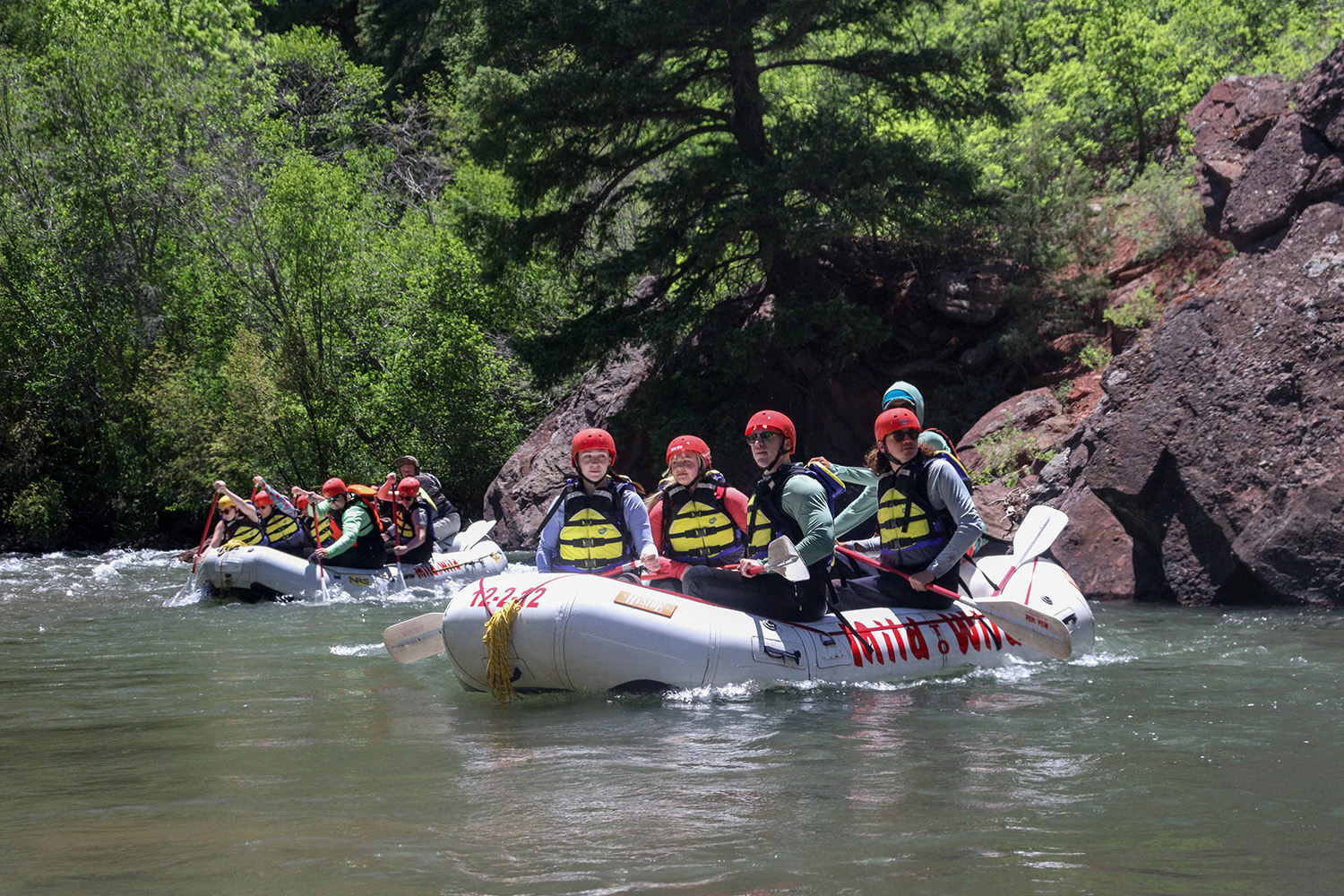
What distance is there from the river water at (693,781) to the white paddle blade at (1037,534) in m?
0.73

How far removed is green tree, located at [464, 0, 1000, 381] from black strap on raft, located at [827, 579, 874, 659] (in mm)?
7853

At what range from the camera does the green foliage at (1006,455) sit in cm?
1231

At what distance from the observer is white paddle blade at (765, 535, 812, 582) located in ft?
17.8

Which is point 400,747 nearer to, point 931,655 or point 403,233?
point 931,655

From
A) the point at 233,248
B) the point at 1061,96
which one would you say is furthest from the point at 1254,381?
the point at 233,248

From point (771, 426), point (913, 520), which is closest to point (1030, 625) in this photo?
point (913, 520)

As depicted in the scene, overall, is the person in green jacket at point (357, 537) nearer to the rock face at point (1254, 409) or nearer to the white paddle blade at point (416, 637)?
the white paddle blade at point (416, 637)

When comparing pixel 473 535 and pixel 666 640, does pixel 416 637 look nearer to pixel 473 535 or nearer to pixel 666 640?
pixel 666 640

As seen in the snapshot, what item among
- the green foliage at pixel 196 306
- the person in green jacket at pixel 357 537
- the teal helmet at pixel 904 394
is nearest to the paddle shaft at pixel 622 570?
the teal helmet at pixel 904 394

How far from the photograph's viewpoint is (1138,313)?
13.3 metres

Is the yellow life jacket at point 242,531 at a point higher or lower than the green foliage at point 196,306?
lower

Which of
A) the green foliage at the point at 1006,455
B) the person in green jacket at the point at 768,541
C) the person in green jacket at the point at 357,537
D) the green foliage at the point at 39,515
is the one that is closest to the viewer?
the person in green jacket at the point at 768,541

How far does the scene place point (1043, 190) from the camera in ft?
48.3

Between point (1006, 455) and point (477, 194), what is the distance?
14845 millimetres
